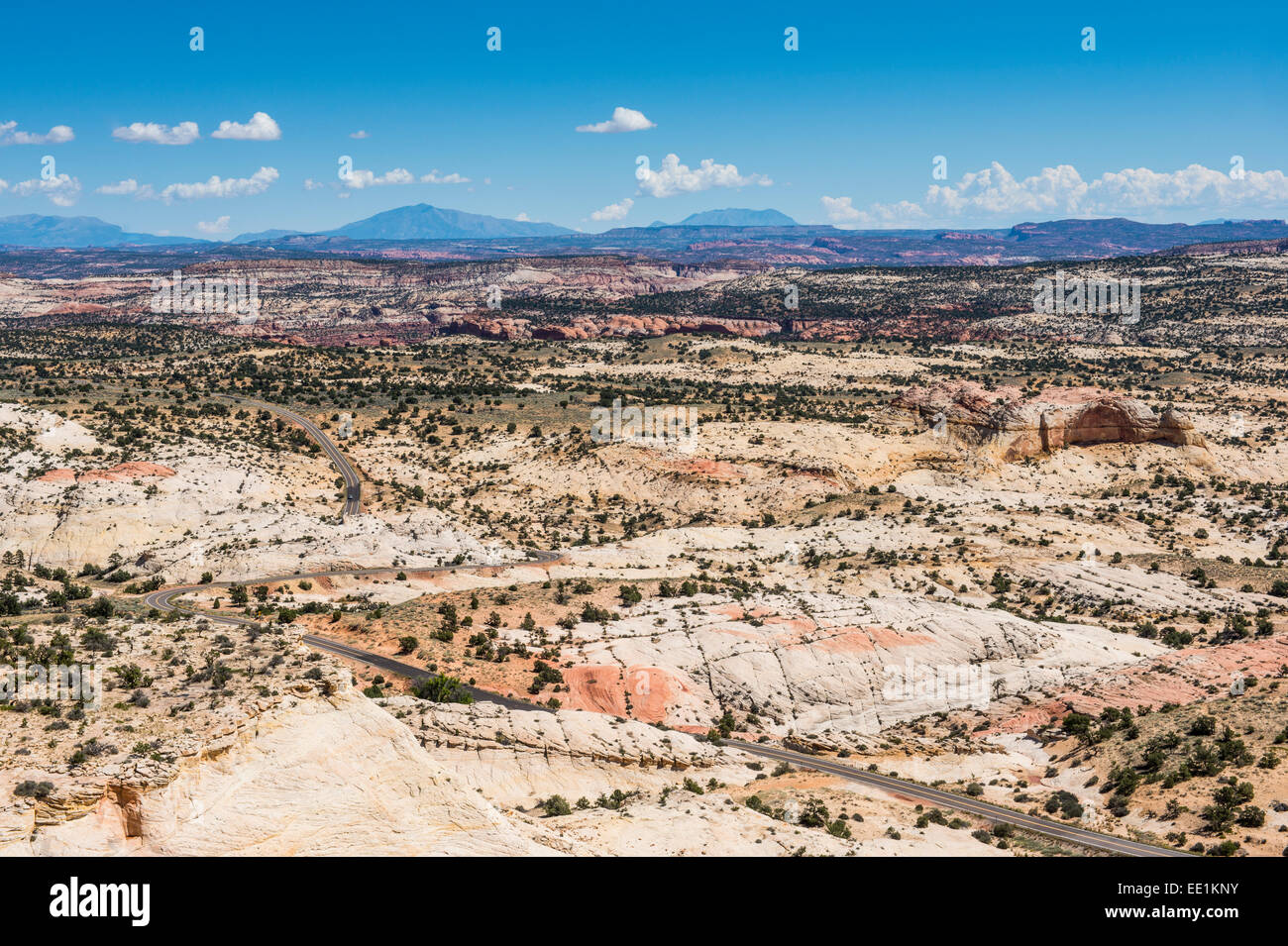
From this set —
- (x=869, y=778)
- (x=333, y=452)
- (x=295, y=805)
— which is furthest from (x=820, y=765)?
(x=333, y=452)

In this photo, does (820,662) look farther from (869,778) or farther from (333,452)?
(333,452)

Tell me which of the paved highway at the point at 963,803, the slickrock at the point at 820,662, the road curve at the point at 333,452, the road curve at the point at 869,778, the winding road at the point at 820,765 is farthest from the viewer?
the road curve at the point at 333,452

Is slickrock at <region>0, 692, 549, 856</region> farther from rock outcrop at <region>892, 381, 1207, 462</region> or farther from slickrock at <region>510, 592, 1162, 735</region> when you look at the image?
rock outcrop at <region>892, 381, 1207, 462</region>

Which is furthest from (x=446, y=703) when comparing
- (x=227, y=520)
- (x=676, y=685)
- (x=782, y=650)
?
(x=227, y=520)

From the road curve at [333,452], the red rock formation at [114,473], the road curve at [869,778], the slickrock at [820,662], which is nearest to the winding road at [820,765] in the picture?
the road curve at [869,778]

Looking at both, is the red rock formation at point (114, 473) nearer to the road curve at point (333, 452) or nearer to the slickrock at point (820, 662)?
the road curve at point (333, 452)

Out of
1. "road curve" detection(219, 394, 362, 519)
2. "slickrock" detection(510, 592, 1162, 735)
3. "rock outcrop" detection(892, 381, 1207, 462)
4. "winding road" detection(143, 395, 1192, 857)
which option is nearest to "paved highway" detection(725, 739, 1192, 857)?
"winding road" detection(143, 395, 1192, 857)
